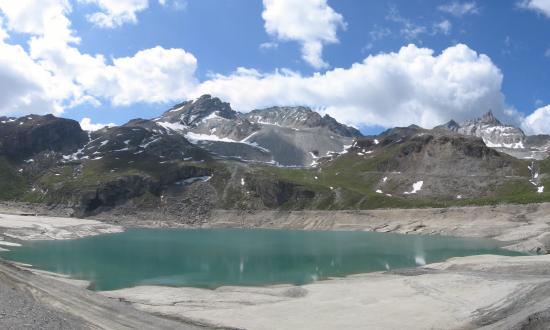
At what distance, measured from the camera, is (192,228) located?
649ft

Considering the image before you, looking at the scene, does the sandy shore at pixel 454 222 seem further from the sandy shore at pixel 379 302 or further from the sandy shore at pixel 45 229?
the sandy shore at pixel 45 229

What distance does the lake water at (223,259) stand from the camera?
7056 centimetres

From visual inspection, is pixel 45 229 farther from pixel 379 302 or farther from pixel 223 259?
pixel 379 302

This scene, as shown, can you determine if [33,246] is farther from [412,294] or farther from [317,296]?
[412,294]

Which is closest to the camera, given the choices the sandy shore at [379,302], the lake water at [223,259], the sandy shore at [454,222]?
the sandy shore at [379,302]

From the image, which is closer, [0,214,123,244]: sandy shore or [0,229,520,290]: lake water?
[0,229,520,290]: lake water

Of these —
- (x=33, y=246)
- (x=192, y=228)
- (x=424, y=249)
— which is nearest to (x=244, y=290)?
(x=424, y=249)

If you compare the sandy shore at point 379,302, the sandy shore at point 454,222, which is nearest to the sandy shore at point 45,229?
the sandy shore at point 454,222

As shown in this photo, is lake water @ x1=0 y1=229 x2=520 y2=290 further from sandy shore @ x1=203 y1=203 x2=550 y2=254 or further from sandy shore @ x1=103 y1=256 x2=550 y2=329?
sandy shore @ x1=203 y1=203 x2=550 y2=254

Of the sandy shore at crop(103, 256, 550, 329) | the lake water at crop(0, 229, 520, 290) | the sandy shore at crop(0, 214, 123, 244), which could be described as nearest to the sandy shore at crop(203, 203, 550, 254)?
the lake water at crop(0, 229, 520, 290)

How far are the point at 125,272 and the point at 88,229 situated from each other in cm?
9219

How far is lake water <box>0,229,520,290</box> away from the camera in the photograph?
7056cm

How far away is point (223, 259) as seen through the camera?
93562 millimetres

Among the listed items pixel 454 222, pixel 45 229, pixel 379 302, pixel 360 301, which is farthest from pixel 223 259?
pixel 454 222
